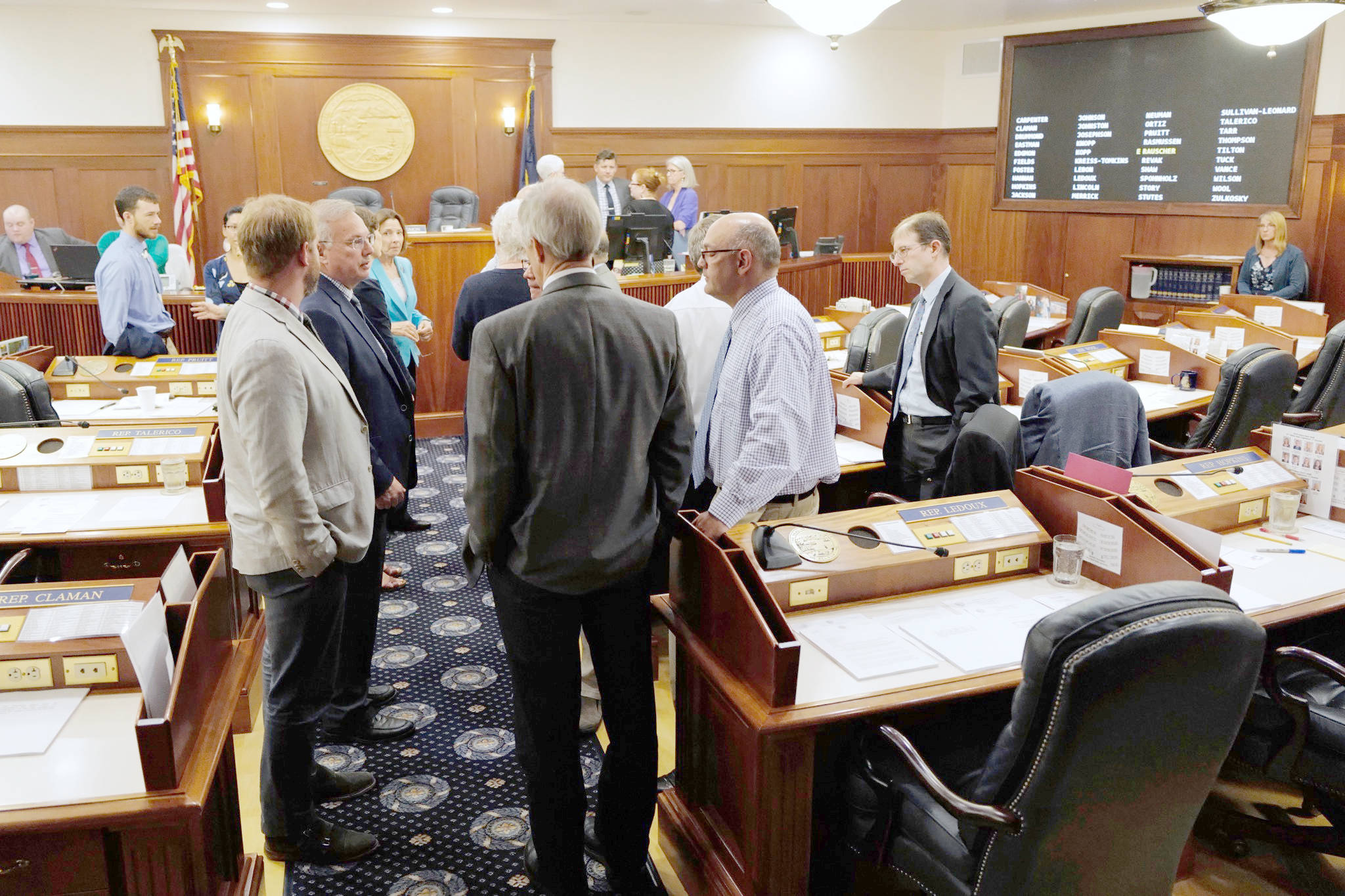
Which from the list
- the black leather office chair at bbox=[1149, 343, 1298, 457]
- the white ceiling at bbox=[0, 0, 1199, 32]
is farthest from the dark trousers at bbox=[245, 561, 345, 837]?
the white ceiling at bbox=[0, 0, 1199, 32]

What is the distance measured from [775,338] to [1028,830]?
1250 millimetres

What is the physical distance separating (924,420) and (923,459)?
140 millimetres

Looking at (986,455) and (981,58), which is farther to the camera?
(981,58)

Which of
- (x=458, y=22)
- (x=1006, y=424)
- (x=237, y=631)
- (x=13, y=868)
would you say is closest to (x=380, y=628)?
(x=237, y=631)

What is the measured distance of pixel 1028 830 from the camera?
172 centimetres

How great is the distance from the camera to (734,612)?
213 cm

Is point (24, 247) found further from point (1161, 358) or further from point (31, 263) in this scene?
point (1161, 358)

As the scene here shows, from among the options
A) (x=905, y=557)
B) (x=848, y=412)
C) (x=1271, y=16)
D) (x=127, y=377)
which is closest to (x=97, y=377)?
(x=127, y=377)

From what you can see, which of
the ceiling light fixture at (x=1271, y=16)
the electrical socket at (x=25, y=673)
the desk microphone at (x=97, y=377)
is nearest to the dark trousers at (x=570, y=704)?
the electrical socket at (x=25, y=673)

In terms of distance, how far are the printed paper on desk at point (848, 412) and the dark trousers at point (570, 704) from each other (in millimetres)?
2314

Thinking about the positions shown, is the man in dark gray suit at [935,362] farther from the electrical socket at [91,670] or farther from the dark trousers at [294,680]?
the electrical socket at [91,670]

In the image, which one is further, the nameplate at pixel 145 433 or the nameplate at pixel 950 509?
the nameplate at pixel 145 433

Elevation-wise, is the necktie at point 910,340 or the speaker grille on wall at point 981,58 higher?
the speaker grille on wall at point 981,58

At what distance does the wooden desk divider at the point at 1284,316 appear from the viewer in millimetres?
6449
